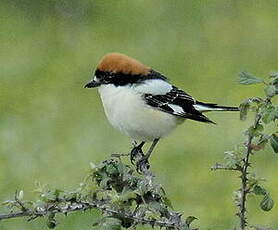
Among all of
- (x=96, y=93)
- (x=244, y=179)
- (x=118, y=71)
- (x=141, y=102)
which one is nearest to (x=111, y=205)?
(x=244, y=179)

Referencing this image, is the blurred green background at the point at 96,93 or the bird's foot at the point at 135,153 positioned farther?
the blurred green background at the point at 96,93

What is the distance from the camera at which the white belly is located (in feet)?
17.3

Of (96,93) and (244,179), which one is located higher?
(96,93)

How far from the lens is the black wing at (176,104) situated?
5491mm

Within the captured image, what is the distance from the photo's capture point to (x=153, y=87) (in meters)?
5.49

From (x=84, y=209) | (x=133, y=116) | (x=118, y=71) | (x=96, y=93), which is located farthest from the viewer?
(x=96, y=93)

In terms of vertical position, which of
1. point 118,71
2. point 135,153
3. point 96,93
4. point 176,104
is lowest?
point 135,153

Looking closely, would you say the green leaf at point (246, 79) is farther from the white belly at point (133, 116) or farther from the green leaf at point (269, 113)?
the white belly at point (133, 116)

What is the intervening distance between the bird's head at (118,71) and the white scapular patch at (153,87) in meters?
0.07

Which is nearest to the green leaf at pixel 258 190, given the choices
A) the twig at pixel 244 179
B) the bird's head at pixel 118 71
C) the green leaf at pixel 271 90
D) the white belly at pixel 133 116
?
the twig at pixel 244 179

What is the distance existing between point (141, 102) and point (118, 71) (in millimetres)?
454

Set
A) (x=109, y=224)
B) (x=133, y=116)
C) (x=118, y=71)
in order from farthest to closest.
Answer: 1. (x=133, y=116)
2. (x=118, y=71)
3. (x=109, y=224)

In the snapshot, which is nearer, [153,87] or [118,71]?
[118,71]

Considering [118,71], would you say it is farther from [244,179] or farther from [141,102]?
[244,179]
